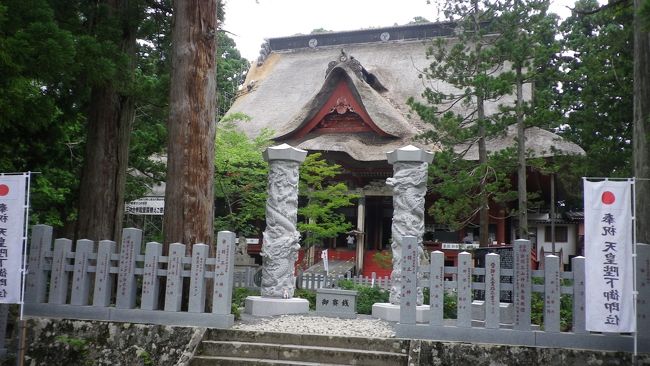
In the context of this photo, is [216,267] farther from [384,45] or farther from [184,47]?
[384,45]

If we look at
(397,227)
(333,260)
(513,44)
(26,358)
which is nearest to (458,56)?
(513,44)

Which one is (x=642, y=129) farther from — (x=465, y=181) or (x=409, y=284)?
(x=465, y=181)

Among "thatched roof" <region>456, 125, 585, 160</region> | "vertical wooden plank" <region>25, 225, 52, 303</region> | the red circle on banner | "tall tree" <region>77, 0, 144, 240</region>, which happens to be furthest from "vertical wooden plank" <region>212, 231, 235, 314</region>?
"thatched roof" <region>456, 125, 585, 160</region>

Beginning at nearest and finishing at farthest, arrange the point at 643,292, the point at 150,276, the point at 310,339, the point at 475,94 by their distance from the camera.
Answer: the point at 643,292 < the point at 310,339 < the point at 150,276 < the point at 475,94

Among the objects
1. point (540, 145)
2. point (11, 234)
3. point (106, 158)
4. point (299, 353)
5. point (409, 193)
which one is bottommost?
point (299, 353)

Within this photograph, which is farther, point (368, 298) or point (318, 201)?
point (318, 201)

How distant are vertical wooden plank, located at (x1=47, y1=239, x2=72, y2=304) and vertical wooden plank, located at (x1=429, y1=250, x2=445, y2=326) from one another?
4273 mm

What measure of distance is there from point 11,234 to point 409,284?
164 inches

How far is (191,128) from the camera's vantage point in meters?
7.37

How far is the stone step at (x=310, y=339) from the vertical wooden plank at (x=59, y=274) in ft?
6.22

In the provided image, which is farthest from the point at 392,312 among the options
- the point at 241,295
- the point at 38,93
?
the point at 38,93

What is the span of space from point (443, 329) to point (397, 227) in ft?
8.86

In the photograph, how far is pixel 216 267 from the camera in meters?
6.68

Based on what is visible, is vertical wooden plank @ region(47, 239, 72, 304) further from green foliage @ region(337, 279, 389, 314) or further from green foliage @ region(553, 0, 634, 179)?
green foliage @ region(553, 0, 634, 179)
